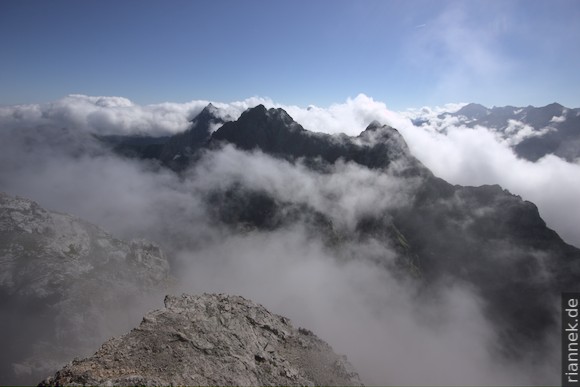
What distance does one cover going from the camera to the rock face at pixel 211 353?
4312 cm

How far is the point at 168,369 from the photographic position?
4494 centimetres

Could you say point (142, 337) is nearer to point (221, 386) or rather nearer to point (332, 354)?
point (221, 386)

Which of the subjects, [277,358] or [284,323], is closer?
[277,358]

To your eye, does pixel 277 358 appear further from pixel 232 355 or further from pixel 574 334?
pixel 574 334

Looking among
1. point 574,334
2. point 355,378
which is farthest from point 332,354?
point 574,334

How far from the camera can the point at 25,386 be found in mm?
176750

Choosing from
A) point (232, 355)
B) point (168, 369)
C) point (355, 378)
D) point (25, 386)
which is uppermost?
point (168, 369)

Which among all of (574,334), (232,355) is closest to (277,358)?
(232,355)

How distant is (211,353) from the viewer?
51688mm

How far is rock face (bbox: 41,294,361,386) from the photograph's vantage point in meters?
43.1

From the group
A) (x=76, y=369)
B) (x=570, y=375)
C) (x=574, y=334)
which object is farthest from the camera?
(x=574, y=334)

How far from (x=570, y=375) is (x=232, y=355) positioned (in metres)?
152

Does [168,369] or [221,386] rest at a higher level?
[168,369]

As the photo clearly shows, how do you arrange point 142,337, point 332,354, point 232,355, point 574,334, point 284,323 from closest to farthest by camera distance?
point 142,337 < point 232,355 < point 332,354 < point 284,323 < point 574,334
